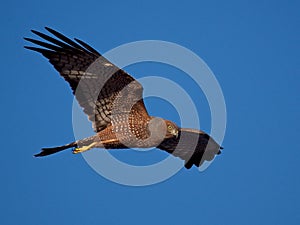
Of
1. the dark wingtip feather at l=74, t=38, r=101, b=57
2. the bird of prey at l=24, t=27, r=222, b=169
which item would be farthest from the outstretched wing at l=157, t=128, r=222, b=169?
the dark wingtip feather at l=74, t=38, r=101, b=57

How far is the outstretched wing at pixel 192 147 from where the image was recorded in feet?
47.3

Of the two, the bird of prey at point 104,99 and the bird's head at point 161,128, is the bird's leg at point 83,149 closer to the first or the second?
the bird of prey at point 104,99

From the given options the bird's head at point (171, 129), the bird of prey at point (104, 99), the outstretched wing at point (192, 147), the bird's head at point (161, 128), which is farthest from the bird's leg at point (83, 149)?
the outstretched wing at point (192, 147)

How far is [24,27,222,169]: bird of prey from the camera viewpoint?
12.1 metres

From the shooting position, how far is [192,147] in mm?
15141

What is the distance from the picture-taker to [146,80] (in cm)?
1420

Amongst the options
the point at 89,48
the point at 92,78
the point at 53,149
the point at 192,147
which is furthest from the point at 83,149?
the point at 192,147

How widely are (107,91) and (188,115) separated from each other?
2.96 metres

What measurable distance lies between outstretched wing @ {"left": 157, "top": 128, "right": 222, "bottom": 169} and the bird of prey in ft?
2.63

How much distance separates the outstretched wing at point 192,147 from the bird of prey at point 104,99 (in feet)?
2.63

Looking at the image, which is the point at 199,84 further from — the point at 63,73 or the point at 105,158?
the point at 63,73

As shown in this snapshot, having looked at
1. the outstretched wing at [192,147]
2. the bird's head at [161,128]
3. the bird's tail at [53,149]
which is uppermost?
the outstretched wing at [192,147]

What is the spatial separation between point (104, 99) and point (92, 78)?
1.94 ft

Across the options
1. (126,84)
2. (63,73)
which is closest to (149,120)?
(126,84)
